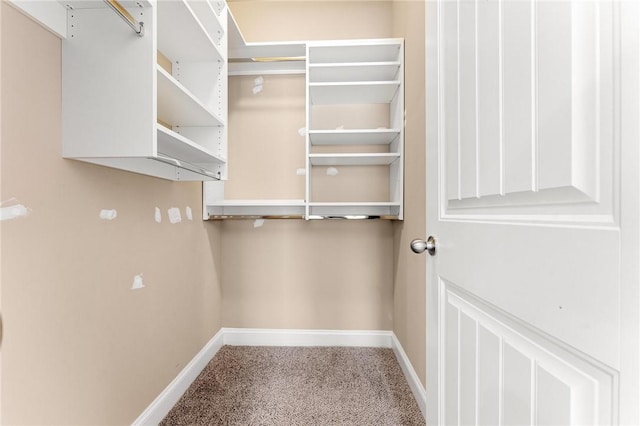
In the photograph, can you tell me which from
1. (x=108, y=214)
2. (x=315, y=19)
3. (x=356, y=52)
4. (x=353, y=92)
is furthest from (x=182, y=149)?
(x=315, y=19)

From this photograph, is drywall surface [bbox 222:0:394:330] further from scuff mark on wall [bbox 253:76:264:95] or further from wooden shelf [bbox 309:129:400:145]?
wooden shelf [bbox 309:129:400:145]

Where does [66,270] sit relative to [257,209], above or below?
below

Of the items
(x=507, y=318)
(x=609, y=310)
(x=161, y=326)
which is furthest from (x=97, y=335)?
(x=609, y=310)

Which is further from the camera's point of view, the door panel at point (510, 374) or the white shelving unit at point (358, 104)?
the white shelving unit at point (358, 104)

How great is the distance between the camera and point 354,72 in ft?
6.96

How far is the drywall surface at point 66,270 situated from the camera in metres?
0.85

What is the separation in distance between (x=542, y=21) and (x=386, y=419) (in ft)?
5.30

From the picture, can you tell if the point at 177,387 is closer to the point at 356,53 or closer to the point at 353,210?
the point at 353,210

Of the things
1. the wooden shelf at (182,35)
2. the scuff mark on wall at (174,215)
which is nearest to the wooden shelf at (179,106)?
the wooden shelf at (182,35)

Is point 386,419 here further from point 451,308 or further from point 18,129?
point 18,129

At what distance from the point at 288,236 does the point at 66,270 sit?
146 cm

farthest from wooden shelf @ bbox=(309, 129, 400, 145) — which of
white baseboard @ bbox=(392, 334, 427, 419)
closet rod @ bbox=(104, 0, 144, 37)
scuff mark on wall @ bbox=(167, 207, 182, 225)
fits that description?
white baseboard @ bbox=(392, 334, 427, 419)

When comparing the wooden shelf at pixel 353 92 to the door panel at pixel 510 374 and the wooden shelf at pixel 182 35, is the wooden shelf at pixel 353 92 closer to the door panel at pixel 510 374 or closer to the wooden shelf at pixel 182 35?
the wooden shelf at pixel 182 35

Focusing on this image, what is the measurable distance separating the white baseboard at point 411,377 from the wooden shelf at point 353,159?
118 cm
